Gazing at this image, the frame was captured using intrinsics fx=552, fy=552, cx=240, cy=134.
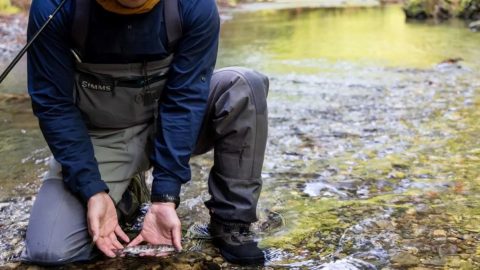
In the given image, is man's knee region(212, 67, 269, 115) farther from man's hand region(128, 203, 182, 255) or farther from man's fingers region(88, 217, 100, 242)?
man's fingers region(88, 217, 100, 242)

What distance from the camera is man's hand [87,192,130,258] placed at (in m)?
2.27

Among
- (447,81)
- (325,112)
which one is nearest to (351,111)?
(325,112)

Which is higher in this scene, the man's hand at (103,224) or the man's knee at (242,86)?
the man's knee at (242,86)

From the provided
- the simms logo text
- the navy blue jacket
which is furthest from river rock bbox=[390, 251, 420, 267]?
the simms logo text

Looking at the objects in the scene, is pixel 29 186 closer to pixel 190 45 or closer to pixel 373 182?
pixel 190 45

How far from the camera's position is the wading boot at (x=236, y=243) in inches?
93.1

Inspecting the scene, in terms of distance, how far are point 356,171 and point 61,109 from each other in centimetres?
208

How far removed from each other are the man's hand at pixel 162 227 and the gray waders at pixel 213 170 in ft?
0.88

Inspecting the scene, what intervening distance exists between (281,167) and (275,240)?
1.28 m

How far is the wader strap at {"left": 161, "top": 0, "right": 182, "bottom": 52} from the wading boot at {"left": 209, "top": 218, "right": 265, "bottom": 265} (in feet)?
2.78

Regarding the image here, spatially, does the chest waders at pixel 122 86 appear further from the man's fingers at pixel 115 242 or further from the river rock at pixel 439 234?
the river rock at pixel 439 234

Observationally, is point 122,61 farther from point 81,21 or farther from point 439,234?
point 439,234

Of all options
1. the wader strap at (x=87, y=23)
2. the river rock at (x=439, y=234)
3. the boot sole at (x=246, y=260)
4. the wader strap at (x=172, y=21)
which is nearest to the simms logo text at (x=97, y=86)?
the wader strap at (x=87, y=23)

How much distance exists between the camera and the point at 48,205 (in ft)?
7.95
